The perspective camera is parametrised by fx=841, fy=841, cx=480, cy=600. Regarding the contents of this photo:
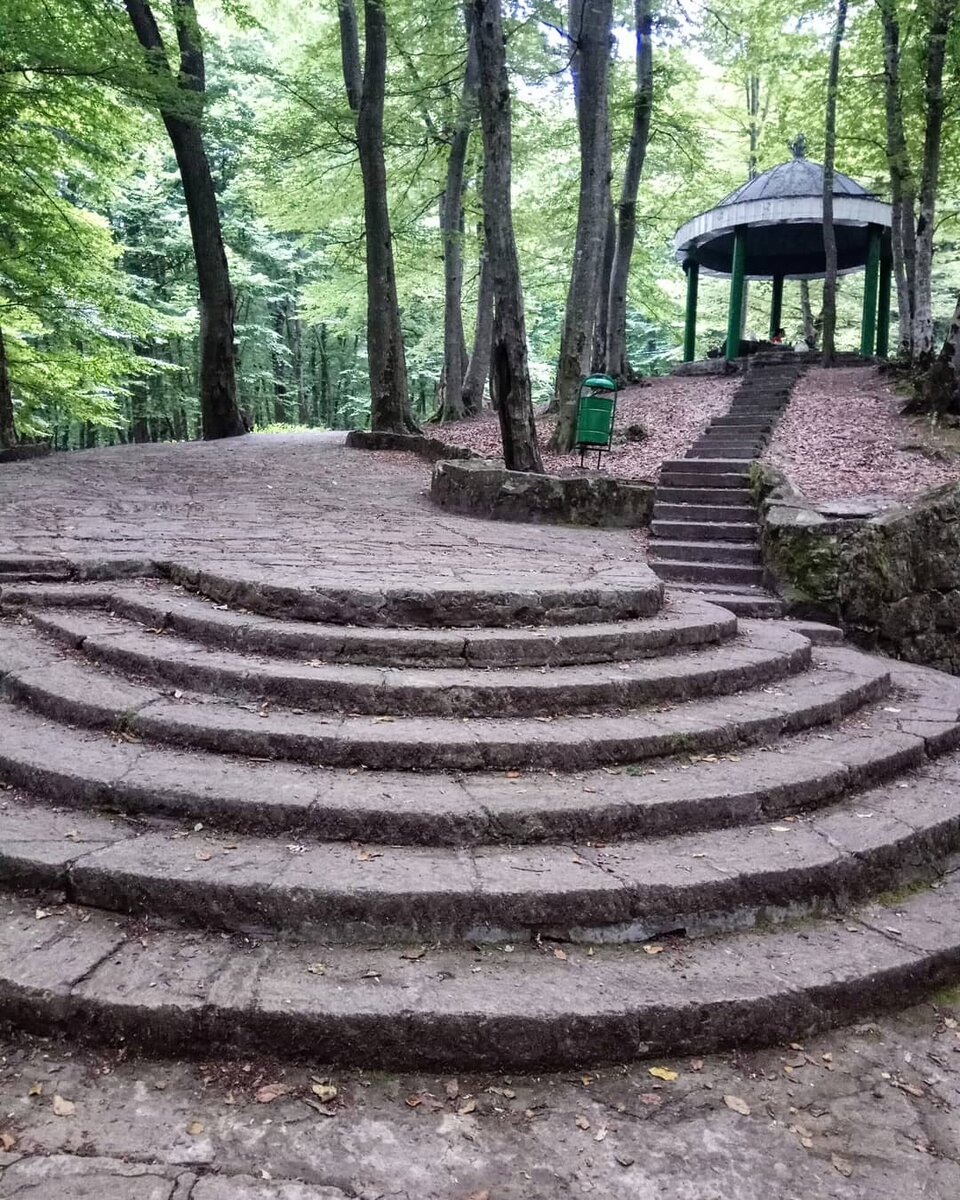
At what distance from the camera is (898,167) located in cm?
1220

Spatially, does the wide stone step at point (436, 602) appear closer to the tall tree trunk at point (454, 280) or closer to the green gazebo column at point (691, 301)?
the tall tree trunk at point (454, 280)

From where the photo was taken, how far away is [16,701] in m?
3.64

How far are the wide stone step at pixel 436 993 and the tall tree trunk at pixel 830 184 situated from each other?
14791 millimetres

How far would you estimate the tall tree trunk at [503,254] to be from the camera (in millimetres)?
8305

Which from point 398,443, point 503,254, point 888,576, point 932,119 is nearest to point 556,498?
point 503,254

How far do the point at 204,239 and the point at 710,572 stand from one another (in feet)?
35.1

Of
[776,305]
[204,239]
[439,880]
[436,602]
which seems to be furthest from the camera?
[776,305]

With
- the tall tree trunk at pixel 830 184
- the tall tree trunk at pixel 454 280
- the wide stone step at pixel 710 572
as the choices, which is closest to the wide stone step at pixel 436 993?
the wide stone step at pixel 710 572

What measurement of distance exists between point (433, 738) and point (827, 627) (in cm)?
365

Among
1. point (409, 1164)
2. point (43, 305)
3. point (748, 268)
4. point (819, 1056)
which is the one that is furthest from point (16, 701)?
point (748, 268)

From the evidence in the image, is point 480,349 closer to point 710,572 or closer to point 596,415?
point 596,415

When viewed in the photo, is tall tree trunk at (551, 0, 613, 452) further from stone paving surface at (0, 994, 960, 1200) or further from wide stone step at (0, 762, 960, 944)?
stone paving surface at (0, 994, 960, 1200)

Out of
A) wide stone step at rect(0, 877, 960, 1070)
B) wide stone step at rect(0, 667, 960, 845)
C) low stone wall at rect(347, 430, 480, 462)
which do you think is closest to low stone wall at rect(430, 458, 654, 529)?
low stone wall at rect(347, 430, 480, 462)

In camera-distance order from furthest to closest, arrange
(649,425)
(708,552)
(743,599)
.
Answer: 1. (649,425)
2. (708,552)
3. (743,599)
